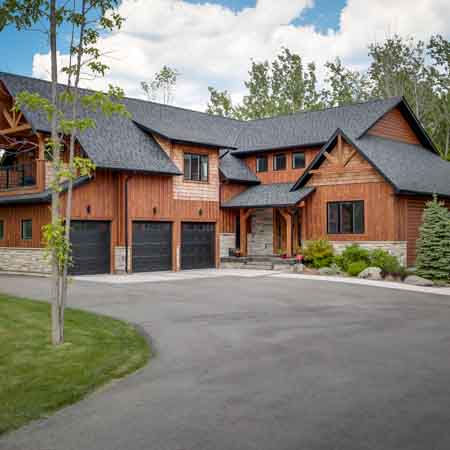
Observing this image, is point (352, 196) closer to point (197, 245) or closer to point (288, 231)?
point (288, 231)

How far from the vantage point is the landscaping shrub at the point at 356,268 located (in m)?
22.1

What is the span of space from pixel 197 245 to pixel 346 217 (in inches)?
285

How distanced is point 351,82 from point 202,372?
48.9 meters

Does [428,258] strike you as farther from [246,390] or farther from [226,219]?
[246,390]

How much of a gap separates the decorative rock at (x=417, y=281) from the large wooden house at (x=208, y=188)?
364 cm

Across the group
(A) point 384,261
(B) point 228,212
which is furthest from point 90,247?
(A) point 384,261

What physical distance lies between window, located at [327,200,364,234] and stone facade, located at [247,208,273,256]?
172 inches

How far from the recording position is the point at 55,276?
8914mm

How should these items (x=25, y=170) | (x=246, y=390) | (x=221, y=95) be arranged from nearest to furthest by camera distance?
(x=246, y=390)
(x=25, y=170)
(x=221, y=95)

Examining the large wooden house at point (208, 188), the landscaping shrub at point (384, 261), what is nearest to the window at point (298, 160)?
the large wooden house at point (208, 188)

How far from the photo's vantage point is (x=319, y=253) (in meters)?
24.3

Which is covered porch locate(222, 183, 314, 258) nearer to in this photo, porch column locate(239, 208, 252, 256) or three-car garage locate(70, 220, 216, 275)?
porch column locate(239, 208, 252, 256)

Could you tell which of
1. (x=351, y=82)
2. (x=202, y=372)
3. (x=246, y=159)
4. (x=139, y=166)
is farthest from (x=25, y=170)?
(x=351, y=82)

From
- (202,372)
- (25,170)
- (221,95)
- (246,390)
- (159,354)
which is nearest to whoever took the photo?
(246,390)
